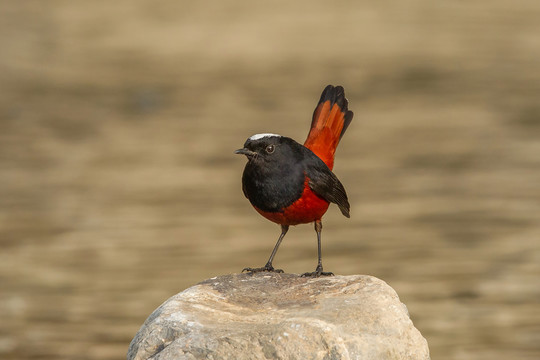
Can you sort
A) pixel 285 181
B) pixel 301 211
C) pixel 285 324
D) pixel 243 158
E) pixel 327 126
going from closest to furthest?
pixel 285 324
pixel 285 181
pixel 301 211
pixel 327 126
pixel 243 158

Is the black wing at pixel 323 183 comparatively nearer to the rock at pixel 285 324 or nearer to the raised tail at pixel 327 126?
the raised tail at pixel 327 126

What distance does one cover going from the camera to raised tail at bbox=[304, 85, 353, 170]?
7.52 m

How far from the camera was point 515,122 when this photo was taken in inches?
800

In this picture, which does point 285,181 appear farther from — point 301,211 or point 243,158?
point 243,158

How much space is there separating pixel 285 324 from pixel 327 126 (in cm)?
217

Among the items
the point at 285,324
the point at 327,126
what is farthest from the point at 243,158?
the point at 285,324

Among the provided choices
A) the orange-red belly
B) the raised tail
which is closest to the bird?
the orange-red belly

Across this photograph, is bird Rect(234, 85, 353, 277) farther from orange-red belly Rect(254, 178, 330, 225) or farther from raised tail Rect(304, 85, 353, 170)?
raised tail Rect(304, 85, 353, 170)

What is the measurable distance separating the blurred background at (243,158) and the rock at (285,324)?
4895 mm

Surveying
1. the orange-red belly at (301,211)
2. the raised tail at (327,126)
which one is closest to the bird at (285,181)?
the orange-red belly at (301,211)

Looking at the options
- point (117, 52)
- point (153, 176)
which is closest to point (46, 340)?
point (153, 176)

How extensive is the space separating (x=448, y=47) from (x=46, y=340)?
1683cm

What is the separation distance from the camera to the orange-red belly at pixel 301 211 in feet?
22.3

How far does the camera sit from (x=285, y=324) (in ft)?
18.9
